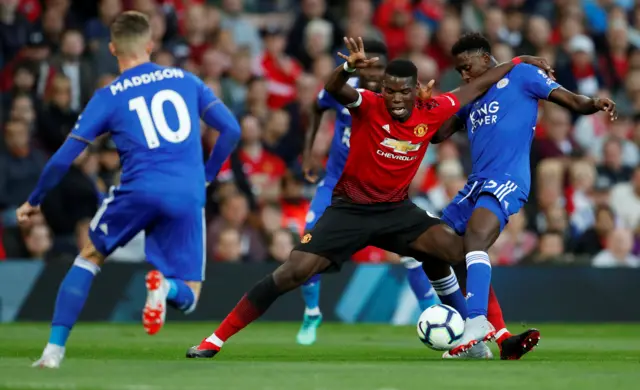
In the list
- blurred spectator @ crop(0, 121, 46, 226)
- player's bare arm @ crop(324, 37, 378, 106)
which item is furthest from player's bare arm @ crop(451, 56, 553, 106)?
blurred spectator @ crop(0, 121, 46, 226)

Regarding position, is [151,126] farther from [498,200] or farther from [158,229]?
[498,200]

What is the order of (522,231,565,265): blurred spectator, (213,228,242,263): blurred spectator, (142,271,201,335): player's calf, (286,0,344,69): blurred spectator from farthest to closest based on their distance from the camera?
(286,0,344,69): blurred spectator
(522,231,565,265): blurred spectator
(213,228,242,263): blurred spectator
(142,271,201,335): player's calf

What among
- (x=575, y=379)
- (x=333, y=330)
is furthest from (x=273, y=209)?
(x=575, y=379)

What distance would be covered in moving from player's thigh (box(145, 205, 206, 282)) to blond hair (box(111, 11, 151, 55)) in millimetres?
1188

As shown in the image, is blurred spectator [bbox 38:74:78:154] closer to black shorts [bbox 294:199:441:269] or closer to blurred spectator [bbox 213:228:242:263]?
blurred spectator [bbox 213:228:242:263]

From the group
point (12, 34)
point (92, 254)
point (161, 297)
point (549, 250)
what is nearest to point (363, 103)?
point (161, 297)

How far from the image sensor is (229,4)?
18.8 metres

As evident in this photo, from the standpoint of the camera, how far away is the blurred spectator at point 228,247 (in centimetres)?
1562

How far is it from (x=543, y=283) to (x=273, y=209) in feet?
11.4

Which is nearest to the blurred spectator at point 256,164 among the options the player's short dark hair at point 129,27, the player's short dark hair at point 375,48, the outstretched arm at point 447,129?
the player's short dark hair at point 375,48

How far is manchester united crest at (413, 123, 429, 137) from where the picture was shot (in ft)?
31.6

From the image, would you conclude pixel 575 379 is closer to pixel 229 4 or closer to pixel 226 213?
pixel 226 213

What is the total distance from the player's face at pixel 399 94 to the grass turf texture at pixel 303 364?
6.01 feet

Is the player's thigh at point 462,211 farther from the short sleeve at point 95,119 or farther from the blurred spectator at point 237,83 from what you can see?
the blurred spectator at point 237,83
